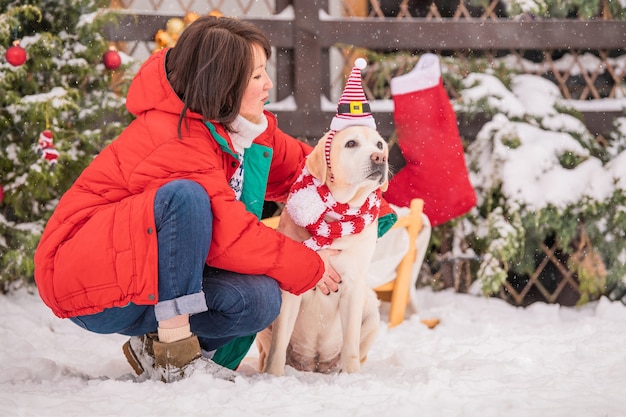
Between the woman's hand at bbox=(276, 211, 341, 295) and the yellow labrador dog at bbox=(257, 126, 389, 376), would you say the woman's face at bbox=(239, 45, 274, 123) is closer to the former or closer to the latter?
the yellow labrador dog at bbox=(257, 126, 389, 376)

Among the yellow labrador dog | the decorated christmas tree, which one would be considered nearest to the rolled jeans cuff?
the yellow labrador dog

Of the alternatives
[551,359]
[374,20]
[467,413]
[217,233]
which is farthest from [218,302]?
[374,20]

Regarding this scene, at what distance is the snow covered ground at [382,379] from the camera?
1668 mm

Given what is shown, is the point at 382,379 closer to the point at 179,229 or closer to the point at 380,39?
the point at 179,229

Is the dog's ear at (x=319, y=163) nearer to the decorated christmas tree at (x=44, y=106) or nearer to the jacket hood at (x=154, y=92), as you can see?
the jacket hood at (x=154, y=92)

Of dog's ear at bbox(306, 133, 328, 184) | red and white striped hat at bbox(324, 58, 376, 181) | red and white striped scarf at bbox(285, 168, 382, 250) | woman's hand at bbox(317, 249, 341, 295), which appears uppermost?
red and white striped hat at bbox(324, 58, 376, 181)

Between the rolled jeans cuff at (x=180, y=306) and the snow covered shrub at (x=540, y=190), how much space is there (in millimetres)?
2056

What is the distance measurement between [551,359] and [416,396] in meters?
0.93

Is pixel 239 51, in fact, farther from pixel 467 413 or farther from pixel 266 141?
pixel 467 413

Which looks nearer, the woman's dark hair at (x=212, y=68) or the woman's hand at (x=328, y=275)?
the woman's dark hair at (x=212, y=68)

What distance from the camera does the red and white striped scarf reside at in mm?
2189

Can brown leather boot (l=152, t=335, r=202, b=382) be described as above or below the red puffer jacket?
below

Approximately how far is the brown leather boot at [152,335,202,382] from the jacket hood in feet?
2.03

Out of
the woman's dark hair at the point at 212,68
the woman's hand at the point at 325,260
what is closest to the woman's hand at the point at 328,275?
the woman's hand at the point at 325,260
